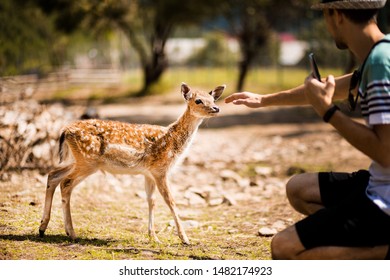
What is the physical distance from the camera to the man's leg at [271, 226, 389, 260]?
Answer: 161 inches

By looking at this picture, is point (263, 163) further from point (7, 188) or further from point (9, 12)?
point (9, 12)

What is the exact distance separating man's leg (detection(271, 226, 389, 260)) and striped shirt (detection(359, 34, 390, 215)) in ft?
0.99

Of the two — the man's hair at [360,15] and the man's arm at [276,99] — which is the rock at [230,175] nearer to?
the man's arm at [276,99]

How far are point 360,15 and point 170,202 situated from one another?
305 centimetres

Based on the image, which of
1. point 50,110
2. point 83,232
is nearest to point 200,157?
point 50,110

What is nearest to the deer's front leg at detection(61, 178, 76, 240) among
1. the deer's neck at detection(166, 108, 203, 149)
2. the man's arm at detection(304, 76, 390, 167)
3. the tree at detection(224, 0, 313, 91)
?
the deer's neck at detection(166, 108, 203, 149)

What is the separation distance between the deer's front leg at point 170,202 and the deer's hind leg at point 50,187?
0.94 metres

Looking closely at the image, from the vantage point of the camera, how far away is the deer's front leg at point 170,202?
6.19 metres

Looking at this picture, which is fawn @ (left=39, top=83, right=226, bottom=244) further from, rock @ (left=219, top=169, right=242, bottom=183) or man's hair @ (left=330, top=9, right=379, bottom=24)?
rock @ (left=219, top=169, right=242, bottom=183)

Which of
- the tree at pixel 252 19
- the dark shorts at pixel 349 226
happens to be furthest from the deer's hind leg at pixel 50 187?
the tree at pixel 252 19

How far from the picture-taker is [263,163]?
1167 cm

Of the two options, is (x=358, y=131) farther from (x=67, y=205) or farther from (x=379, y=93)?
(x=67, y=205)

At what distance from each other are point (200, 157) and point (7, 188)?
197 inches

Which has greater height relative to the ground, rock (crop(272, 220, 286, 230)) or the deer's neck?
the deer's neck
